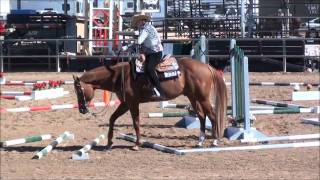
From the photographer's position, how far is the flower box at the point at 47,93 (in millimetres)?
16730

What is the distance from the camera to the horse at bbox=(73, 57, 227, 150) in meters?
10.6

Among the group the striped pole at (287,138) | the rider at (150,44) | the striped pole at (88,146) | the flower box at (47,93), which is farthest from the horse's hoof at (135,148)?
the flower box at (47,93)

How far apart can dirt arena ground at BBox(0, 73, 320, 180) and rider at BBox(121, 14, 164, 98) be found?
1156 millimetres

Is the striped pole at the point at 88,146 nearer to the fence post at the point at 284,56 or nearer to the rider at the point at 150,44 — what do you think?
the rider at the point at 150,44

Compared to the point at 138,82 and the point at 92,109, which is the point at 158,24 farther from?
the point at 138,82

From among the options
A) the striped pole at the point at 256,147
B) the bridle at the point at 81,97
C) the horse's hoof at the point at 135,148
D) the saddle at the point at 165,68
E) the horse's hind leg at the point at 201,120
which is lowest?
the horse's hoof at the point at 135,148

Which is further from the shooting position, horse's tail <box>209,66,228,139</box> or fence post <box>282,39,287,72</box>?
fence post <box>282,39,287,72</box>

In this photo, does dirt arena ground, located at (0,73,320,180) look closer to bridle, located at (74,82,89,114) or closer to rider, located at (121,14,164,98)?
bridle, located at (74,82,89,114)

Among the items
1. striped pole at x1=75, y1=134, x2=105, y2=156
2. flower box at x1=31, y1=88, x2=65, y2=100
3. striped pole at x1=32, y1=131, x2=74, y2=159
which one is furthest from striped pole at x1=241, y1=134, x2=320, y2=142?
flower box at x1=31, y1=88, x2=65, y2=100

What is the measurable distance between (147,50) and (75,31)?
66.8 feet

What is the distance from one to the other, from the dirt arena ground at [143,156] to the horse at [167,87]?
464 mm

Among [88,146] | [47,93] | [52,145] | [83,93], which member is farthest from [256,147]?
[47,93]

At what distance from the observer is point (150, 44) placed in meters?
10.3

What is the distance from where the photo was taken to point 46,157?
9.65m
